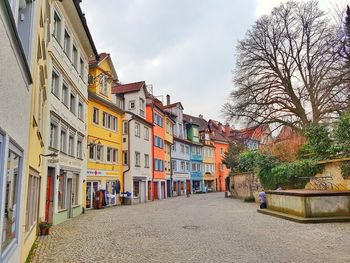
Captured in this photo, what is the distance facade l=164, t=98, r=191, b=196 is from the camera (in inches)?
1900

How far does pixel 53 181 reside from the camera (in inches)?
609

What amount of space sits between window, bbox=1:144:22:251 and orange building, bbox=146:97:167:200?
31.2 m

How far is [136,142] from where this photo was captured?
3231cm

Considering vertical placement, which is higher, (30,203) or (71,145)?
(71,145)

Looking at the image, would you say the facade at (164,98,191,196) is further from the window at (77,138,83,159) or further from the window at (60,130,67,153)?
the window at (60,130,67,153)

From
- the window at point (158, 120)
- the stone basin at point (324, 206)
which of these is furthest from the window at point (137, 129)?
the stone basin at point (324, 206)

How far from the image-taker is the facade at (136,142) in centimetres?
3080

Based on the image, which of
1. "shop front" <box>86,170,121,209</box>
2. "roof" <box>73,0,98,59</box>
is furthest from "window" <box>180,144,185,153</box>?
"roof" <box>73,0,98,59</box>

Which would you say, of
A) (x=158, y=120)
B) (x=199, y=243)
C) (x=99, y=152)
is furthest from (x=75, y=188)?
(x=158, y=120)

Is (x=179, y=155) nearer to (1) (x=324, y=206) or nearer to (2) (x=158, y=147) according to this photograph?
(2) (x=158, y=147)

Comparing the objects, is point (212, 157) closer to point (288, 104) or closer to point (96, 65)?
point (288, 104)

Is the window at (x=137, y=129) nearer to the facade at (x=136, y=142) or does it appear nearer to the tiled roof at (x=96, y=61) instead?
the facade at (x=136, y=142)

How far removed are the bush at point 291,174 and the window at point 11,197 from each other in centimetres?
1684

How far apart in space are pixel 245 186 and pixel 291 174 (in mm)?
11226
